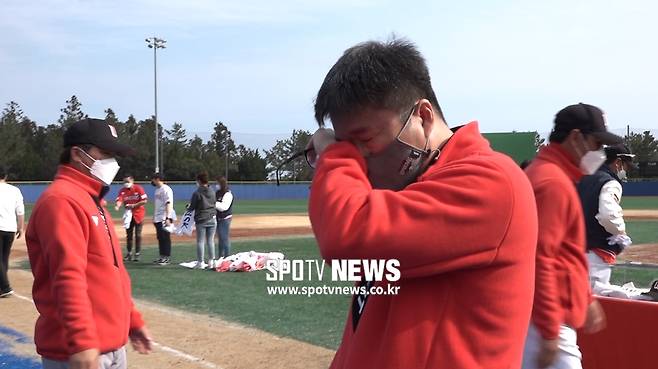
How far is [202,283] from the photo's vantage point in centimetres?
1191

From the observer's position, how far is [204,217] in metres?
14.0

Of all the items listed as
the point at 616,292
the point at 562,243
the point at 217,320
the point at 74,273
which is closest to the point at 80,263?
the point at 74,273

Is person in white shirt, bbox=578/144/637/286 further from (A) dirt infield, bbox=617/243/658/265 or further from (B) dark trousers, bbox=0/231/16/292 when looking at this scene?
(A) dirt infield, bbox=617/243/658/265

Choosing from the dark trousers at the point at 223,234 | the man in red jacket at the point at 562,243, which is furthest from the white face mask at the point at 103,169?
the dark trousers at the point at 223,234

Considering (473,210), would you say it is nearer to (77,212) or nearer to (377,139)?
(377,139)

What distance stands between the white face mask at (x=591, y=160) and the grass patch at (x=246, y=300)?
13.8 feet

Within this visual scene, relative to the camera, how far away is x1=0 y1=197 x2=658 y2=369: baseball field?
6.79 m

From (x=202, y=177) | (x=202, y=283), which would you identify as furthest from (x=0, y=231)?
(x=202, y=177)

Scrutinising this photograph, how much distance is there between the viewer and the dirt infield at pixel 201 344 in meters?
6.60

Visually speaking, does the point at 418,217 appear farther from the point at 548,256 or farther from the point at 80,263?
the point at 80,263

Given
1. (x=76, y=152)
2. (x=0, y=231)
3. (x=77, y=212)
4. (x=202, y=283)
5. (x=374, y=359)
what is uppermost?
(x=76, y=152)

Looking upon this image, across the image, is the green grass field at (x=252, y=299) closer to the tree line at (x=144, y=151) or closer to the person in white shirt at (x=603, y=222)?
the person in white shirt at (x=603, y=222)

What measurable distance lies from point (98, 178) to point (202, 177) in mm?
10549

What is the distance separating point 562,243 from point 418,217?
1.94 metres
